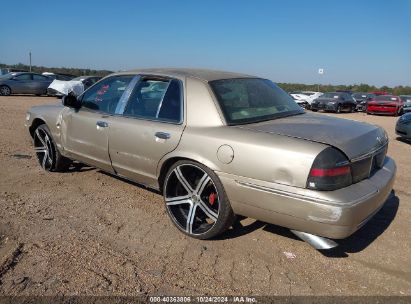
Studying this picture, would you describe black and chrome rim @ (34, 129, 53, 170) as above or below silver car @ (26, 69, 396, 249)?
below

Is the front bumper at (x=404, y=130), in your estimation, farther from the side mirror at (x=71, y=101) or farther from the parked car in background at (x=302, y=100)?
the parked car in background at (x=302, y=100)

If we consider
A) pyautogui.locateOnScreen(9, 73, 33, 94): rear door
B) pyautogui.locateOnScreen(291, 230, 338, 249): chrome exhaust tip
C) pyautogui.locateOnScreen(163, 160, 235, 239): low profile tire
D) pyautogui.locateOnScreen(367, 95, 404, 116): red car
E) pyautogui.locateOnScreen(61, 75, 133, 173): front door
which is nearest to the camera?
pyautogui.locateOnScreen(291, 230, 338, 249): chrome exhaust tip

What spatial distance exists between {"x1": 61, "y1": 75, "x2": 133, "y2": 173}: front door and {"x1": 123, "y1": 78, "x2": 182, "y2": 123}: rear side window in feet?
0.78

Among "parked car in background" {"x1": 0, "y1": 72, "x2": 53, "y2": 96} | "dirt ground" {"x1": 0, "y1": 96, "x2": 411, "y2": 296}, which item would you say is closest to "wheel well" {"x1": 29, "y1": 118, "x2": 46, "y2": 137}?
"dirt ground" {"x1": 0, "y1": 96, "x2": 411, "y2": 296}

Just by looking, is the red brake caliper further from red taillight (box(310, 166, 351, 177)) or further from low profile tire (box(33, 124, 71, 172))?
low profile tire (box(33, 124, 71, 172))

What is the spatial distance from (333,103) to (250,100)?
2075 centimetres

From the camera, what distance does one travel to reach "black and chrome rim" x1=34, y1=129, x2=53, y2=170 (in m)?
5.67

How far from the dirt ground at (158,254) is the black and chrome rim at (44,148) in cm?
94

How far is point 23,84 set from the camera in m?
22.2

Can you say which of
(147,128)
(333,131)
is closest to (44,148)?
(147,128)

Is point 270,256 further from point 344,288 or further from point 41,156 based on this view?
point 41,156

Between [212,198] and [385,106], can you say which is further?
[385,106]

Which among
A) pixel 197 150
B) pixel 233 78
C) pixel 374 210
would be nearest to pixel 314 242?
pixel 374 210

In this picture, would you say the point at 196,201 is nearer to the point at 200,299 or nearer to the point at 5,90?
the point at 200,299
